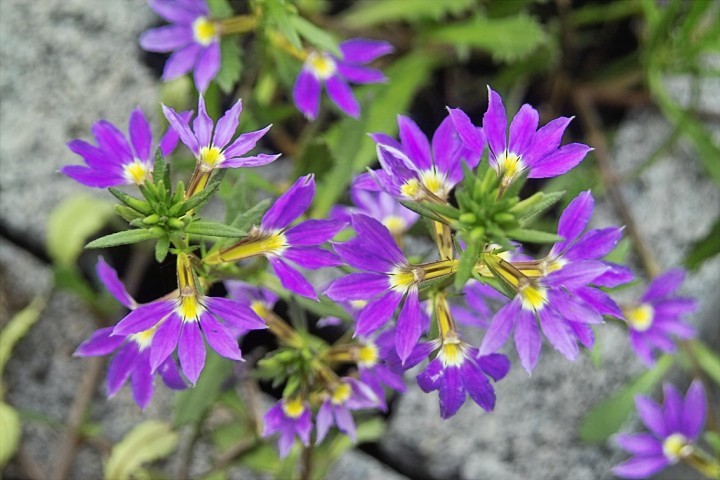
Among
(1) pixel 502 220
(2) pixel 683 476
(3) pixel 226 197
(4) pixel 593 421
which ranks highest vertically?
(1) pixel 502 220

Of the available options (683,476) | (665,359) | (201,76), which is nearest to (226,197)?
(201,76)

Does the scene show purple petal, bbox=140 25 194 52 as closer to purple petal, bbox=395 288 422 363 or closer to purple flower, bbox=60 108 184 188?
purple flower, bbox=60 108 184 188

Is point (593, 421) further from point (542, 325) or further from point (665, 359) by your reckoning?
point (542, 325)

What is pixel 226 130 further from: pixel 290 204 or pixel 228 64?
pixel 228 64

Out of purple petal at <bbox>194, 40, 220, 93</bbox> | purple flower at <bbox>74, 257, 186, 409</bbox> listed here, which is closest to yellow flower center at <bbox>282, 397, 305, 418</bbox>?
purple flower at <bbox>74, 257, 186, 409</bbox>

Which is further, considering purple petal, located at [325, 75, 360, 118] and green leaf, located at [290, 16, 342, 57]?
purple petal, located at [325, 75, 360, 118]
